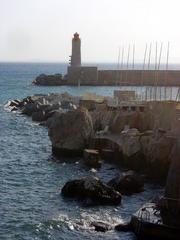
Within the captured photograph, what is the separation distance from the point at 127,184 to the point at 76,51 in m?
89.6

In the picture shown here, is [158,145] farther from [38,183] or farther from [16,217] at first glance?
[16,217]

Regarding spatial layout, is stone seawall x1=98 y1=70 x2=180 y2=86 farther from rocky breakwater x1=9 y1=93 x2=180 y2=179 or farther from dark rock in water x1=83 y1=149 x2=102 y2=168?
dark rock in water x1=83 y1=149 x2=102 y2=168

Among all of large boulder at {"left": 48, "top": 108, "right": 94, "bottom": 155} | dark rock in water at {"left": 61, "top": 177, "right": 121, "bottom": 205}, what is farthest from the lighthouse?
dark rock in water at {"left": 61, "top": 177, "right": 121, "bottom": 205}

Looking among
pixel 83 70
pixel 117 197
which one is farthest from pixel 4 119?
pixel 83 70

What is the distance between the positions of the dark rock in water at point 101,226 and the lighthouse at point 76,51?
9411 cm

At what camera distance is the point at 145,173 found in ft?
119

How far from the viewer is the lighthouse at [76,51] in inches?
4621

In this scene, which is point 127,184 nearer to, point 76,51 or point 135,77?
point 76,51

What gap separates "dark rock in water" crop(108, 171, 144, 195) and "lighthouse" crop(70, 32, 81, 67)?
87.7m

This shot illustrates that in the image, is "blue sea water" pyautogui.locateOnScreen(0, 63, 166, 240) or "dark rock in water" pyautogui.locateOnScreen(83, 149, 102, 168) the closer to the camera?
"blue sea water" pyautogui.locateOnScreen(0, 63, 166, 240)

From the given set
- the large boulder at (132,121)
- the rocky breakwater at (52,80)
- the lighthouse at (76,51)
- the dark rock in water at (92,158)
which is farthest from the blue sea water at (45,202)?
the rocky breakwater at (52,80)

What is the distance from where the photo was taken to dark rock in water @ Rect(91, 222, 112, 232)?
988 inches

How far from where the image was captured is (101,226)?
82.7 ft

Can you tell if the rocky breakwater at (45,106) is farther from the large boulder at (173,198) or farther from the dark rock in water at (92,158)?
the large boulder at (173,198)
